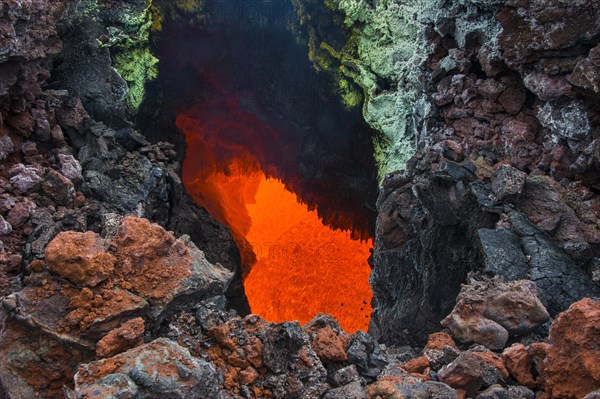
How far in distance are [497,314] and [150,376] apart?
12.7 ft

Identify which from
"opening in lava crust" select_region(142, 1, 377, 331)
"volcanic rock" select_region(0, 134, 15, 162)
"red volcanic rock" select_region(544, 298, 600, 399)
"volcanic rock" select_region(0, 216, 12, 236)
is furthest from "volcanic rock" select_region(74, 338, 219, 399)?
"opening in lava crust" select_region(142, 1, 377, 331)

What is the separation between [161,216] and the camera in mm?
9539

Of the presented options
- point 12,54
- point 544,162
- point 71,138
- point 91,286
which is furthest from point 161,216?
point 544,162

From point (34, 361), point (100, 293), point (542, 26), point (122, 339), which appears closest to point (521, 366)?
point (122, 339)

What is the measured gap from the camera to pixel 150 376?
3182 millimetres

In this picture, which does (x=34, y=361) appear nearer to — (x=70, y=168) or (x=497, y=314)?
(x=70, y=168)

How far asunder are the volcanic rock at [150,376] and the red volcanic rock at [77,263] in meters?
1.03

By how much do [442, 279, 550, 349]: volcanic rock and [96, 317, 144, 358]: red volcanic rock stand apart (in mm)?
3553

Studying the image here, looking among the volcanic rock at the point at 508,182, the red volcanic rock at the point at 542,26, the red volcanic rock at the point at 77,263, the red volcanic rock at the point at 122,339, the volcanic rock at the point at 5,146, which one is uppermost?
the red volcanic rock at the point at 542,26

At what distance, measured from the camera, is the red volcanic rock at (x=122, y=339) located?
12.1ft

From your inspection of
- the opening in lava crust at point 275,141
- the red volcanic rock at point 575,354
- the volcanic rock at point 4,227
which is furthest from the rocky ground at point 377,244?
the opening in lava crust at point 275,141

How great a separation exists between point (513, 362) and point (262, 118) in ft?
37.1

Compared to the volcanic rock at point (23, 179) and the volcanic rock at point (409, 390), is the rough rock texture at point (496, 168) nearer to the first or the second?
the volcanic rock at point (409, 390)

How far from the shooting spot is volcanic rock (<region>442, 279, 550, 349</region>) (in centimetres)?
509
